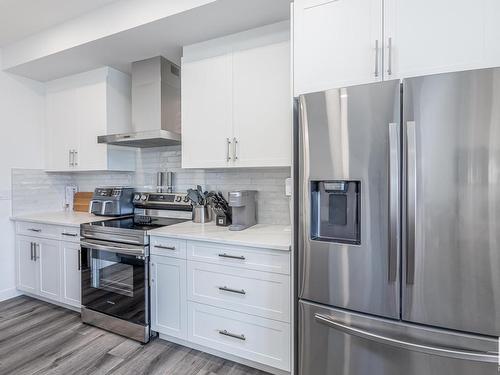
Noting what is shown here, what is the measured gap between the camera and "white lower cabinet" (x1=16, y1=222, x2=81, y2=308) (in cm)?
250

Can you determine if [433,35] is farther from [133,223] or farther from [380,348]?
[133,223]

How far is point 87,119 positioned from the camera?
113 inches

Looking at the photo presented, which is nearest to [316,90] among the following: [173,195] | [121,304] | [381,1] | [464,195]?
[381,1]

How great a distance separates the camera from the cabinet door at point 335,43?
1.36m

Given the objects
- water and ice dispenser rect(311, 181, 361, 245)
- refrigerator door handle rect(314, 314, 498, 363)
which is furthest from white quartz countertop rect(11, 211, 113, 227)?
refrigerator door handle rect(314, 314, 498, 363)

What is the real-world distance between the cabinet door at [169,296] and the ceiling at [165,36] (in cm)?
172

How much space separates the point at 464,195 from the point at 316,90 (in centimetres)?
84

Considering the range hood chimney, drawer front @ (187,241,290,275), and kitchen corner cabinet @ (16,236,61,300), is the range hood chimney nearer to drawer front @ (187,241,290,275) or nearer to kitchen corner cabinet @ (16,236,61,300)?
drawer front @ (187,241,290,275)

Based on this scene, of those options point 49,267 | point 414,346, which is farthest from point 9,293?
point 414,346

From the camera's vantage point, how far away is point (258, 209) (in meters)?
2.41

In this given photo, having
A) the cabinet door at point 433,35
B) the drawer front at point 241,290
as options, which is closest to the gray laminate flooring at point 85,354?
the drawer front at point 241,290

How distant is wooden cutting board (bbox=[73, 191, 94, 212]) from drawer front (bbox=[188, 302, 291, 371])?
218 cm

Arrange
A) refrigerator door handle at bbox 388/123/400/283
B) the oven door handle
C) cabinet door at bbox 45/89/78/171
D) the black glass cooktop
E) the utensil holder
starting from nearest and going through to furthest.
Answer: refrigerator door handle at bbox 388/123/400/283
the oven door handle
the black glass cooktop
the utensil holder
cabinet door at bbox 45/89/78/171

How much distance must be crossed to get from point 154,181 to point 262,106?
1.56 metres
